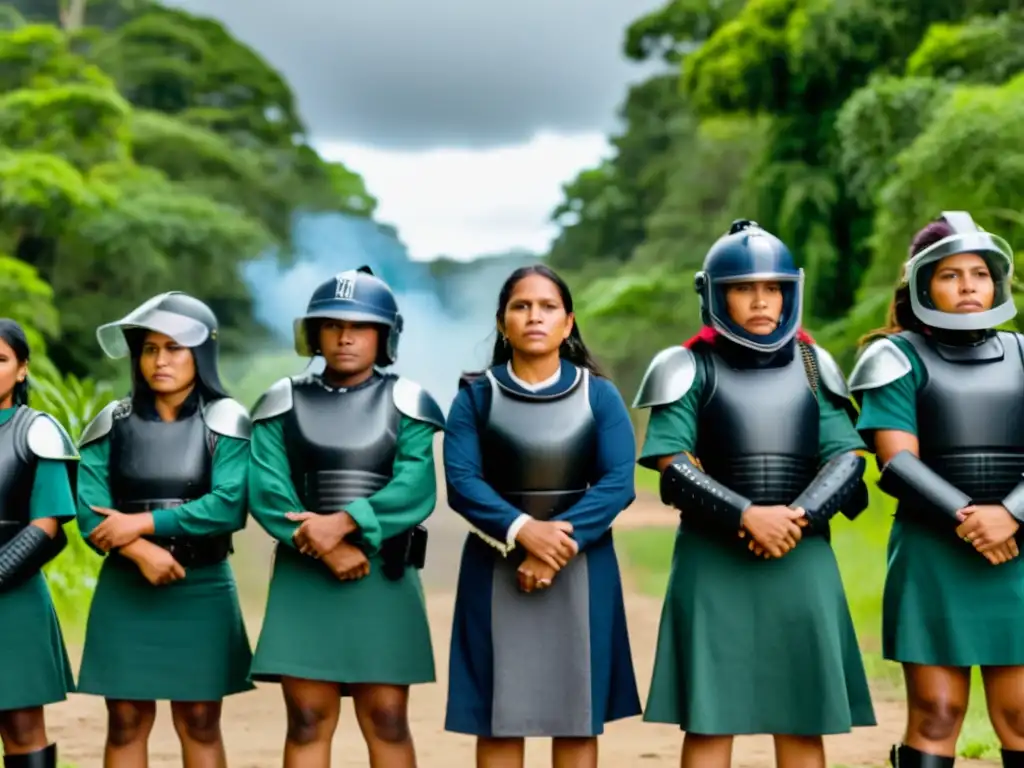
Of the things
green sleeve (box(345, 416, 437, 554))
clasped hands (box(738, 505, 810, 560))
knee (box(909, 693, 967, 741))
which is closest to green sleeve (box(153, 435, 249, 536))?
green sleeve (box(345, 416, 437, 554))

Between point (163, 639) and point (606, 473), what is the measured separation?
1530 mm

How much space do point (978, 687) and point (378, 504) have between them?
4.17 meters

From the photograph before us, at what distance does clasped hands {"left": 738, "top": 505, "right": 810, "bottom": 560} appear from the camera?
4.17 m

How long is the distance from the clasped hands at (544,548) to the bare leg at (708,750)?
66cm

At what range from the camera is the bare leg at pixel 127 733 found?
4.63 meters

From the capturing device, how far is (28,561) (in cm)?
450

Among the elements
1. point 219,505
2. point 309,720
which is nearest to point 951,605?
point 309,720

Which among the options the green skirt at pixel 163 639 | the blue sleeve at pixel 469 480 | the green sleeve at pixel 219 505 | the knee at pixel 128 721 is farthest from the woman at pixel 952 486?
the knee at pixel 128 721

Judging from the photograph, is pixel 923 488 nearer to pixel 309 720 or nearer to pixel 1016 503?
pixel 1016 503

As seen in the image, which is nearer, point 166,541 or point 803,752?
point 803,752

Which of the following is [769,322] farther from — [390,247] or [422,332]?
[390,247]

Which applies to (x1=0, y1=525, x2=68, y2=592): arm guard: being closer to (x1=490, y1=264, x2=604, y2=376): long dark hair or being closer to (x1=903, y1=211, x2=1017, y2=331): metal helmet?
(x1=490, y1=264, x2=604, y2=376): long dark hair

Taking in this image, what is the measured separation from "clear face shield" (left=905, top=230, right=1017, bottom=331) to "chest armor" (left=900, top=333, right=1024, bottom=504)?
147 mm

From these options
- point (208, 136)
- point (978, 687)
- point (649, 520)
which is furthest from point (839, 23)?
point (978, 687)
